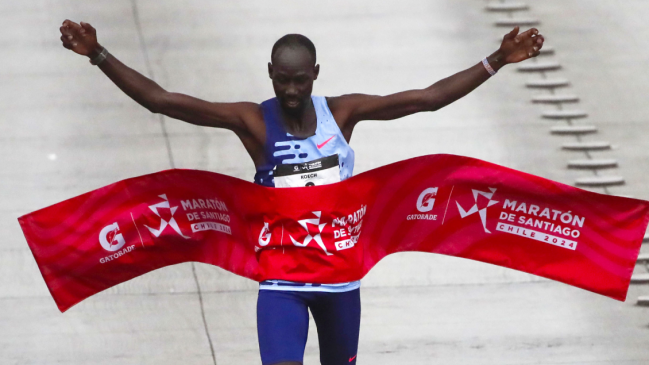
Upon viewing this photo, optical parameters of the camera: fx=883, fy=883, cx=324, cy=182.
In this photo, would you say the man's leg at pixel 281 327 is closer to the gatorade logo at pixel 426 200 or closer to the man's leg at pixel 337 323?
the man's leg at pixel 337 323

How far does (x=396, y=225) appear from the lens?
4.61 metres

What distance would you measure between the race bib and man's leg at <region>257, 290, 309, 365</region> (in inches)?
18.9

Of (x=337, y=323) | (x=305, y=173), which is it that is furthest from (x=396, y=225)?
(x=305, y=173)

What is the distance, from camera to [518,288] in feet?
21.5

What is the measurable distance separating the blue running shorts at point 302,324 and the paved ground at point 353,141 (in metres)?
1.69

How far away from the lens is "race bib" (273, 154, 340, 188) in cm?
385

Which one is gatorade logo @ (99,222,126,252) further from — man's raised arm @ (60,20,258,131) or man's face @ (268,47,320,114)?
man's face @ (268,47,320,114)

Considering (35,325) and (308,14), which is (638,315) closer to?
(35,325)

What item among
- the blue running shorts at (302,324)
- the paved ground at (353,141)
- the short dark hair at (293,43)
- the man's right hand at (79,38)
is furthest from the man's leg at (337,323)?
the paved ground at (353,141)

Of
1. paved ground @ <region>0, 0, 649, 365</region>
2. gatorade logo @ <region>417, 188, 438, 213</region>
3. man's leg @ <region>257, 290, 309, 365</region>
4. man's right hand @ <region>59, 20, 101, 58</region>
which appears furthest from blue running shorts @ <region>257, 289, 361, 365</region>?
paved ground @ <region>0, 0, 649, 365</region>

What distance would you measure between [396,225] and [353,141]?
341 cm

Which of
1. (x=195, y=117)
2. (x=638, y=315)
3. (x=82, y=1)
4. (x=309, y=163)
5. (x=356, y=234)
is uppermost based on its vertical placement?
(x=82, y=1)

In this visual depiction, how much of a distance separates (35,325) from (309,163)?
3.24 meters

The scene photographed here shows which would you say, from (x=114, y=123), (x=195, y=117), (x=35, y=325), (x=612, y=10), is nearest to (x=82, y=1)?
(x=114, y=123)
